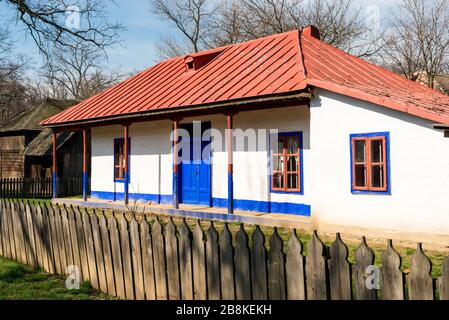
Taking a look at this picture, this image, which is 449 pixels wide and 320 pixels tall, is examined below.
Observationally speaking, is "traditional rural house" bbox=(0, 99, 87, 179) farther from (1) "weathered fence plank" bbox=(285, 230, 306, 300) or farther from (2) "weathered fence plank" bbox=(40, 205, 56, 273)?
(1) "weathered fence plank" bbox=(285, 230, 306, 300)

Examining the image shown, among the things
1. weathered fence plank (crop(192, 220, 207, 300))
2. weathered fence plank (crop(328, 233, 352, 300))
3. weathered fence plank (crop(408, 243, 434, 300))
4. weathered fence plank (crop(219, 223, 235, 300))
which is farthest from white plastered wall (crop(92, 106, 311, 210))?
weathered fence plank (crop(408, 243, 434, 300))

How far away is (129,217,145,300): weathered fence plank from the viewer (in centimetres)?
507

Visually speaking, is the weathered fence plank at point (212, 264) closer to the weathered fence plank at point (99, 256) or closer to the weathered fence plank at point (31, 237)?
the weathered fence plank at point (99, 256)

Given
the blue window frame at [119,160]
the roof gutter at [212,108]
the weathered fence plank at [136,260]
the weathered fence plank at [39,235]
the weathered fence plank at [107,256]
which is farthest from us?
the blue window frame at [119,160]

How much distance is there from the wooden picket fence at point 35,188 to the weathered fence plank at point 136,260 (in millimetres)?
16601

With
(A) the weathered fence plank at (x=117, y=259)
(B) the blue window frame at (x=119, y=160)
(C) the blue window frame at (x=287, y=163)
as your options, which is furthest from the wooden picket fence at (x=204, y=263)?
(B) the blue window frame at (x=119, y=160)

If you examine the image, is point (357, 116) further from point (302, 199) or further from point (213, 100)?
point (213, 100)

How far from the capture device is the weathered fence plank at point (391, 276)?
3.25m

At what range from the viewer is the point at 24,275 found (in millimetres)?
6480

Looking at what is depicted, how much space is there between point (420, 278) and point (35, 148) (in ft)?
84.8

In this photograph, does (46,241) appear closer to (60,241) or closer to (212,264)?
(60,241)

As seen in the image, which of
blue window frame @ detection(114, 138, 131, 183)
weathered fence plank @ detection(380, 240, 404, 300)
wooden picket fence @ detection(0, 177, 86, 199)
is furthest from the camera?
wooden picket fence @ detection(0, 177, 86, 199)

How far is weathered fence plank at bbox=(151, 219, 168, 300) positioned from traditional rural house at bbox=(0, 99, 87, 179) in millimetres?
21646
